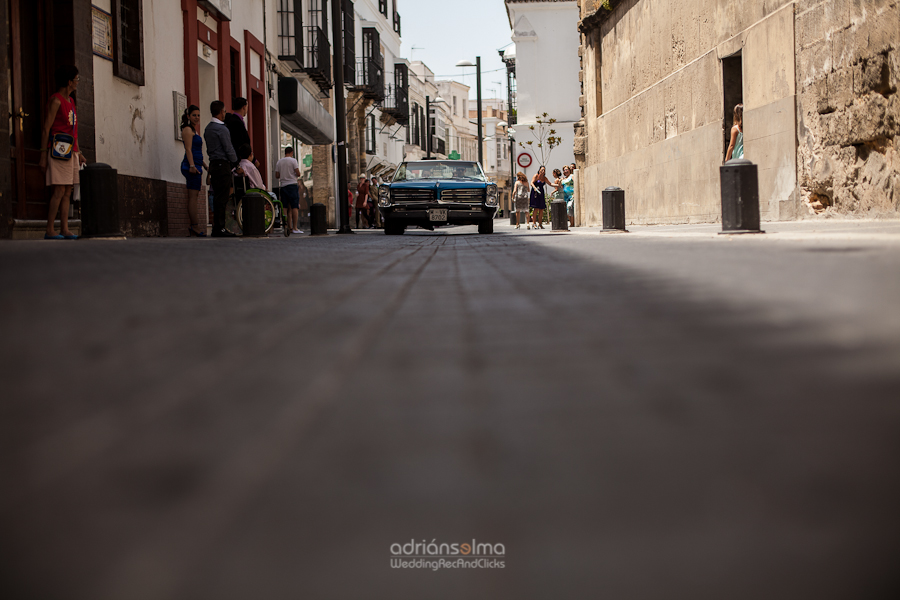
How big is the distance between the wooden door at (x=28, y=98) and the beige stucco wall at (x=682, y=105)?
8326 mm

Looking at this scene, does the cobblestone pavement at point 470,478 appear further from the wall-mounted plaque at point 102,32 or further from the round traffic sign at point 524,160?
the round traffic sign at point 524,160

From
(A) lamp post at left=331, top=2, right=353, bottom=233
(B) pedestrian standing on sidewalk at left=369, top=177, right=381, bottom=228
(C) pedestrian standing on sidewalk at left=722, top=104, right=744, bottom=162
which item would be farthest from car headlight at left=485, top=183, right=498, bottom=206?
(B) pedestrian standing on sidewalk at left=369, top=177, right=381, bottom=228

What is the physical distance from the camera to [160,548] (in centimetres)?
52

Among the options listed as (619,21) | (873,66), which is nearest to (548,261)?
(873,66)

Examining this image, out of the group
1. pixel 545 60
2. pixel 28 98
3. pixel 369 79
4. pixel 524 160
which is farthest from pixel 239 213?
pixel 545 60

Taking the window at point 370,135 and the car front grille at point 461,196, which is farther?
the window at point 370,135

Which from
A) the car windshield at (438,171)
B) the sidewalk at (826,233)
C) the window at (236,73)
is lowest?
the sidewalk at (826,233)

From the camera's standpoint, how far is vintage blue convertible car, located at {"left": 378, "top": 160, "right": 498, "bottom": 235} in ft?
45.4

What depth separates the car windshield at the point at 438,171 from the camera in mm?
14578

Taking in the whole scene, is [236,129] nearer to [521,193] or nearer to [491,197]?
[491,197]

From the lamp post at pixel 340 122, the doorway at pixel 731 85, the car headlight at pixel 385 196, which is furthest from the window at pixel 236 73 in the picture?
the doorway at pixel 731 85

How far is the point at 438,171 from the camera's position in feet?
48.5

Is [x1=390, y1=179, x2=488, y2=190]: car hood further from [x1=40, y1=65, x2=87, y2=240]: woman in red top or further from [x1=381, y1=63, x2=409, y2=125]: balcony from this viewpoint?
[x1=381, y1=63, x2=409, y2=125]: balcony

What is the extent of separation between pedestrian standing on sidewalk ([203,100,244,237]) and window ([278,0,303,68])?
10658 mm
